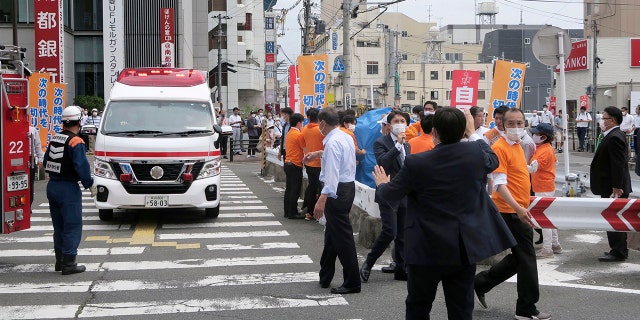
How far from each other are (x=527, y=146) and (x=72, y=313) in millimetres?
5668

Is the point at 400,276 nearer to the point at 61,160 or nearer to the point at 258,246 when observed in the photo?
the point at 258,246

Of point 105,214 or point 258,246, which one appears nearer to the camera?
point 258,246

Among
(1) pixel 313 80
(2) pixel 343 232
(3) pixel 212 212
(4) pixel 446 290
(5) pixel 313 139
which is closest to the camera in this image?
(4) pixel 446 290

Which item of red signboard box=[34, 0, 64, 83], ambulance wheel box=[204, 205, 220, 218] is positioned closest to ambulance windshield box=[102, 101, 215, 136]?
ambulance wheel box=[204, 205, 220, 218]

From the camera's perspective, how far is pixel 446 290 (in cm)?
534

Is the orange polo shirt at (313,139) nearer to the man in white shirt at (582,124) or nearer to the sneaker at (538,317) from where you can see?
the sneaker at (538,317)

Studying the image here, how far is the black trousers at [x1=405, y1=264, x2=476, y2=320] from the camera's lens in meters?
5.21

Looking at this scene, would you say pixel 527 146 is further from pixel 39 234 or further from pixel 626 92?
pixel 626 92

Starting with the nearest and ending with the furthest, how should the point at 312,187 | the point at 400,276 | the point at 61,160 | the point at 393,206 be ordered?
the point at 393,206
the point at 400,276
the point at 61,160
the point at 312,187

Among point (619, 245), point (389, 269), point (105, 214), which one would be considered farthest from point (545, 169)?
point (105, 214)

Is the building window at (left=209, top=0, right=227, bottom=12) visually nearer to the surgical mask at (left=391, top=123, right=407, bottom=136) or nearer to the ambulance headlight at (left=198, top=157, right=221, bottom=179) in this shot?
the ambulance headlight at (left=198, top=157, right=221, bottom=179)

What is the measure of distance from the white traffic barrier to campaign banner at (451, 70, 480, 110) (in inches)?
298

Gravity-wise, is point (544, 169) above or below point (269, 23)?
below

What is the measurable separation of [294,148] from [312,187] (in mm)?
968
